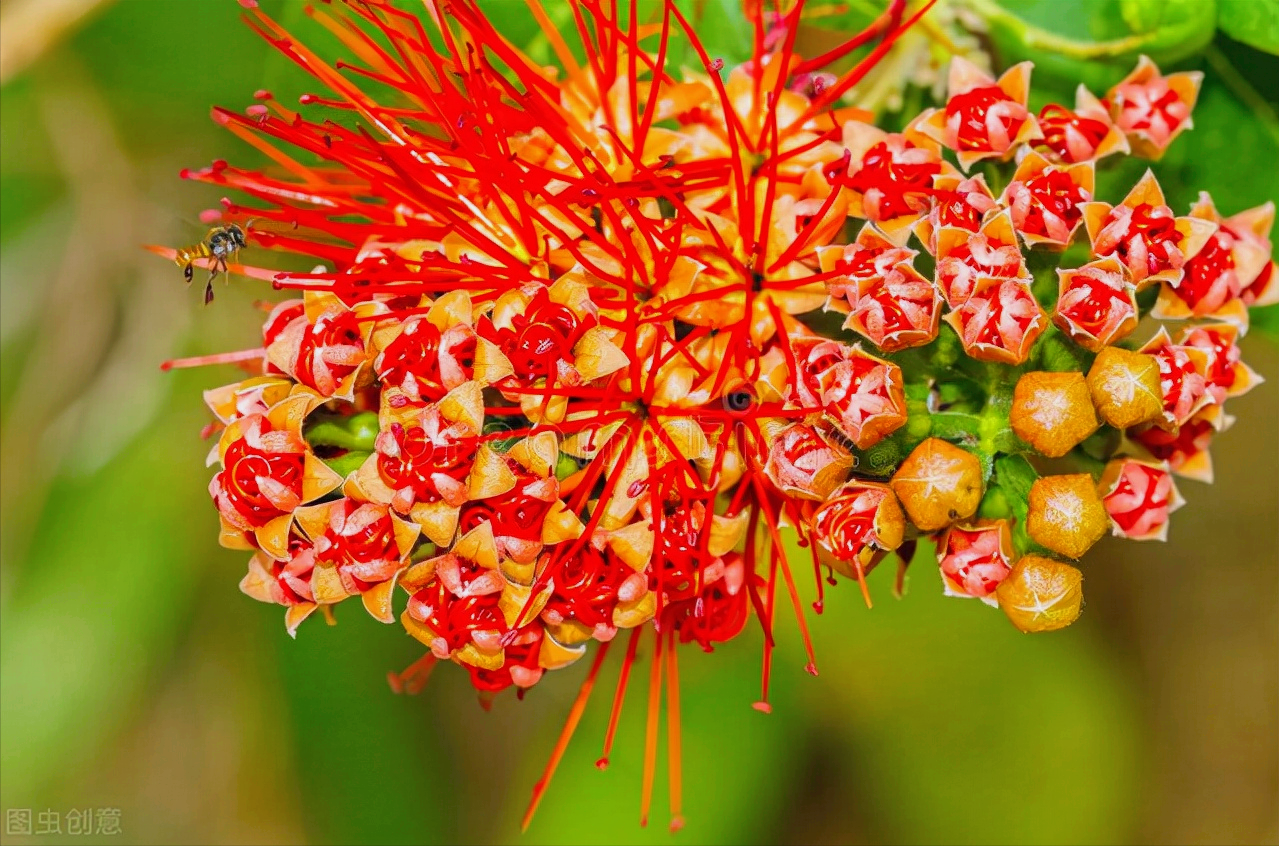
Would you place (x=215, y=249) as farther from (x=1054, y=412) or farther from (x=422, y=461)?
(x=1054, y=412)

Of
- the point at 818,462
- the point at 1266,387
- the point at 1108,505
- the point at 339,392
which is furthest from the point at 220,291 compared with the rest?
the point at 1266,387

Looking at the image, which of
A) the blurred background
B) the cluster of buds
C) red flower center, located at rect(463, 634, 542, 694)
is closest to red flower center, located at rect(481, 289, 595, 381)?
the cluster of buds

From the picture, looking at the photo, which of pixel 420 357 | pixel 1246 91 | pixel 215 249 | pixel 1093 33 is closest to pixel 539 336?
pixel 420 357

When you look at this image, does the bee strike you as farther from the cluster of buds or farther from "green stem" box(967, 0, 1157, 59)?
"green stem" box(967, 0, 1157, 59)

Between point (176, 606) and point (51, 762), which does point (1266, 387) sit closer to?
point (176, 606)

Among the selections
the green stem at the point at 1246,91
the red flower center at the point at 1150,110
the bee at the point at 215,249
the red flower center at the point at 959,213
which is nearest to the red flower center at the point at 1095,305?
the red flower center at the point at 959,213

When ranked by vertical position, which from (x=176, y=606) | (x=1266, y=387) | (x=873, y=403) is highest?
(x=873, y=403)
